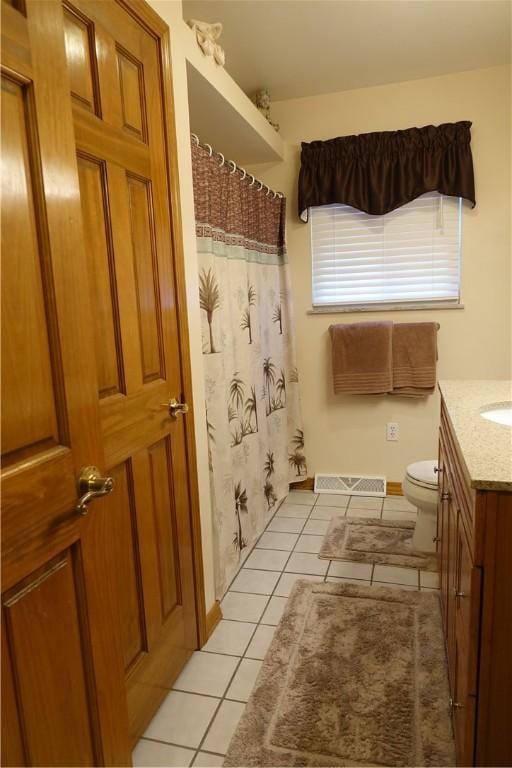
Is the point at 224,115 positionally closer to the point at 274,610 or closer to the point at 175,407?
the point at 175,407

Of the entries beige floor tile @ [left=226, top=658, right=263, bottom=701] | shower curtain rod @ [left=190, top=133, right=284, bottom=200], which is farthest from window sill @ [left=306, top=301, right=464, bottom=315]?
beige floor tile @ [left=226, top=658, right=263, bottom=701]

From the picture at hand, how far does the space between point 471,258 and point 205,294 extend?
1777 mm

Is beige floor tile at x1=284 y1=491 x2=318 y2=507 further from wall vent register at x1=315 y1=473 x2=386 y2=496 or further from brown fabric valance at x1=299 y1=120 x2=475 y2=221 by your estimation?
brown fabric valance at x1=299 y1=120 x2=475 y2=221

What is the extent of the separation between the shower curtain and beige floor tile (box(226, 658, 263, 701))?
38cm

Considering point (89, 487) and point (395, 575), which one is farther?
point (395, 575)

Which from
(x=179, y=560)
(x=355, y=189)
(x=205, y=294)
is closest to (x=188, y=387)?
(x=205, y=294)

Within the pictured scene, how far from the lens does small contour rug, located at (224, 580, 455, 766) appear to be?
143cm

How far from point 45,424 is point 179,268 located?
91 centimetres

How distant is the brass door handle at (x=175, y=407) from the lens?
1.64 meters

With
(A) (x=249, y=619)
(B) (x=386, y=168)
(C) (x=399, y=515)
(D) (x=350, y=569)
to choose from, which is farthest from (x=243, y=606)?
(B) (x=386, y=168)

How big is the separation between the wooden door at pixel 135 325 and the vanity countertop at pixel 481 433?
0.83 metres

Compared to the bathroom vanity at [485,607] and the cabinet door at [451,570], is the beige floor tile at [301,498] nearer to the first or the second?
the cabinet door at [451,570]

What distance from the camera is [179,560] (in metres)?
1.72

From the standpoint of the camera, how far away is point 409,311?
3109 millimetres
